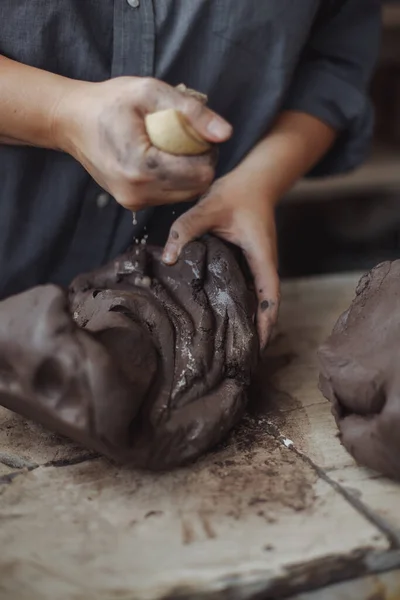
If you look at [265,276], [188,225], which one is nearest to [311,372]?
[265,276]

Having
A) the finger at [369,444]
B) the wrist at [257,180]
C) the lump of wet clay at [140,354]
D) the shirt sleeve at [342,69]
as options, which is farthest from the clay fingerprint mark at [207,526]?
the shirt sleeve at [342,69]

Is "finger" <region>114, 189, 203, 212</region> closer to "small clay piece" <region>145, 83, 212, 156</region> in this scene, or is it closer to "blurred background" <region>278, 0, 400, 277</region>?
"small clay piece" <region>145, 83, 212, 156</region>

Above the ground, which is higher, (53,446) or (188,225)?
(188,225)

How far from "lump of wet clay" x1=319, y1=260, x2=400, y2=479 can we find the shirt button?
0.53 m

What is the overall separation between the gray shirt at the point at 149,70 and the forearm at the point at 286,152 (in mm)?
22

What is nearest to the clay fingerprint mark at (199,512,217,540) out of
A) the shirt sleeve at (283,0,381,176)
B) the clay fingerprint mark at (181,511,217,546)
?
the clay fingerprint mark at (181,511,217,546)

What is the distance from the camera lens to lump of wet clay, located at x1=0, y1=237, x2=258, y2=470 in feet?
2.94

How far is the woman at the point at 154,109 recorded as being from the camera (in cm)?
98

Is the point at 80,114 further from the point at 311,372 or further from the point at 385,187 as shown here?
the point at 385,187

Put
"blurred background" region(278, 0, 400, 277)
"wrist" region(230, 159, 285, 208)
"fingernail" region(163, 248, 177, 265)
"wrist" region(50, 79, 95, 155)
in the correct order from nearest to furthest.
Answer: "wrist" region(50, 79, 95, 155) → "fingernail" region(163, 248, 177, 265) → "wrist" region(230, 159, 285, 208) → "blurred background" region(278, 0, 400, 277)

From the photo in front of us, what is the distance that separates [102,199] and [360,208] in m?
2.30

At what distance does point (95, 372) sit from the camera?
885 mm

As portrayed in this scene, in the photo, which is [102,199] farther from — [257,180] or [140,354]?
[140,354]

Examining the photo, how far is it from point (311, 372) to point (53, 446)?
0.50 meters
